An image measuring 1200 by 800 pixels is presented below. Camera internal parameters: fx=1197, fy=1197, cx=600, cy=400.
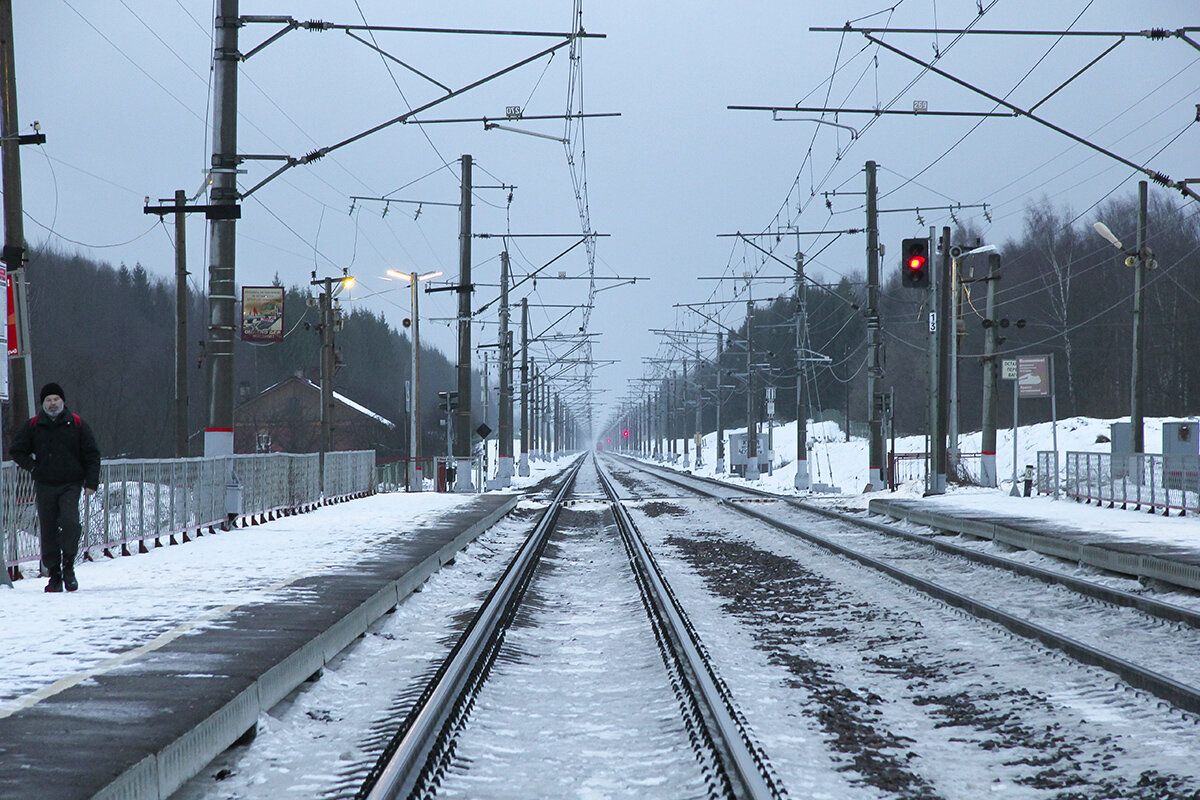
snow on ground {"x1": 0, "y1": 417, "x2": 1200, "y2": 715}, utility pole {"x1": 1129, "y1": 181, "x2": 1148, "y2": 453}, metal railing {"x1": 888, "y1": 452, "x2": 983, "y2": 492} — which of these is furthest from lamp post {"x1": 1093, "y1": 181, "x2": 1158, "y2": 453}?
metal railing {"x1": 888, "y1": 452, "x2": 983, "y2": 492}

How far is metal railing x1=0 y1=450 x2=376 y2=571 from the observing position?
1325 centimetres

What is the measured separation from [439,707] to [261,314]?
29948 millimetres

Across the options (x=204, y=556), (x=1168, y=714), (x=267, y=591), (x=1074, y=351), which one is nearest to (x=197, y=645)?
(x=267, y=591)

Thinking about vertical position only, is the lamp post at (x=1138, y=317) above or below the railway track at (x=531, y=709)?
above

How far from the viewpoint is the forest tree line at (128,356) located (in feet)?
258

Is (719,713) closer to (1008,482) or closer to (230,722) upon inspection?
(230,722)

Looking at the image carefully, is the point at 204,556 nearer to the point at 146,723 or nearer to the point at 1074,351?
the point at 146,723

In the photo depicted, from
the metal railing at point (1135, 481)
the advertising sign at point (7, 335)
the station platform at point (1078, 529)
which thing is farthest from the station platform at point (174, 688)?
the metal railing at point (1135, 481)

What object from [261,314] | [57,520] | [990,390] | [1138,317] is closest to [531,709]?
[57,520]

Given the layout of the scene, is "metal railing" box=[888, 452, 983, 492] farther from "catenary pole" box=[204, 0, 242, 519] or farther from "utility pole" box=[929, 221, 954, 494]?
"catenary pole" box=[204, 0, 242, 519]

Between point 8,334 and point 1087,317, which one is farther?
point 1087,317

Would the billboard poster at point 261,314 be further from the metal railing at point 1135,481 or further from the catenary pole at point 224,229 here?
the metal railing at point 1135,481

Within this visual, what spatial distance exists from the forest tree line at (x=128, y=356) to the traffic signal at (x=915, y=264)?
43.3 meters

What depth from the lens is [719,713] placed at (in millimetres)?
6812
